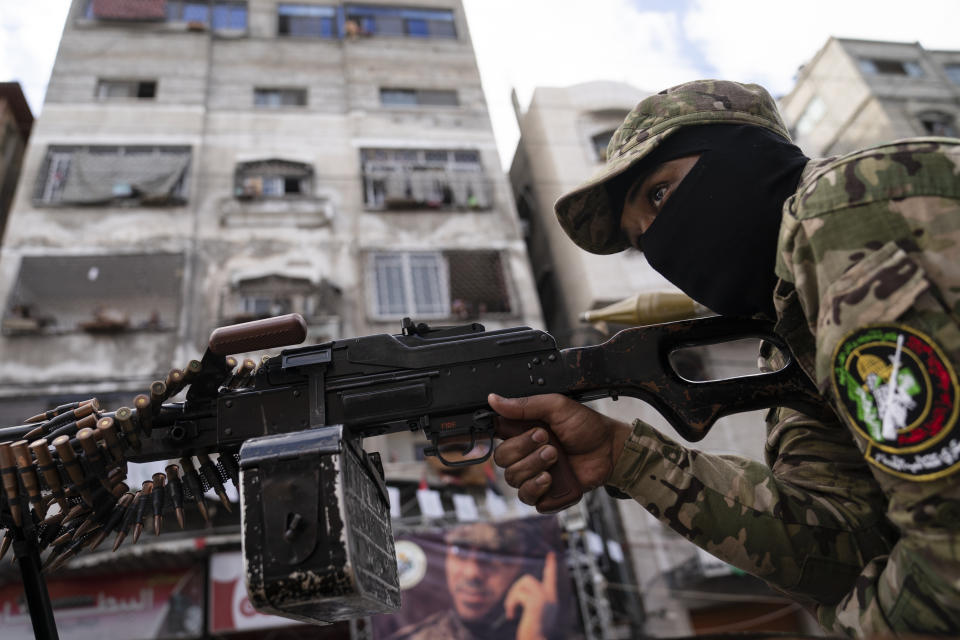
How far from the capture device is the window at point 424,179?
51.6ft

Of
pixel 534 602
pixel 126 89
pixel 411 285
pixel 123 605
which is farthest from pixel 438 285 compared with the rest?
pixel 126 89

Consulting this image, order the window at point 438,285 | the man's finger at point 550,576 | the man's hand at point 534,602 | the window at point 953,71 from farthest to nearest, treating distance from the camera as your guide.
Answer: the window at point 953,71, the window at point 438,285, the man's finger at point 550,576, the man's hand at point 534,602

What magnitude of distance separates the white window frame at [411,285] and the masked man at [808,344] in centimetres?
1195

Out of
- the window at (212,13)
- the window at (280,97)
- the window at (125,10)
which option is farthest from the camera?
the window at (212,13)

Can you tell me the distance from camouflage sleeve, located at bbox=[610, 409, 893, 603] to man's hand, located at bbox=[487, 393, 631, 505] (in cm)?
6

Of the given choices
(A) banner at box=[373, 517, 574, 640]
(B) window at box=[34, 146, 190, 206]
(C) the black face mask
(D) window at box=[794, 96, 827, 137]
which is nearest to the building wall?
(B) window at box=[34, 146, 190, 206]

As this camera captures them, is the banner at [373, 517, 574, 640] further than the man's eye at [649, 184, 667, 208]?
Yes

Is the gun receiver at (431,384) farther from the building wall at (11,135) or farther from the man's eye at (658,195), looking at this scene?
the building wall at (11,135)

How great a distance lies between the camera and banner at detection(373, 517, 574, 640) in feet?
31.2

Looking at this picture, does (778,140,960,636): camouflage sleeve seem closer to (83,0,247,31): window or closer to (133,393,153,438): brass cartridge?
(133,393,153,438): brass cartridge

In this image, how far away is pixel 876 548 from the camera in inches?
75.9

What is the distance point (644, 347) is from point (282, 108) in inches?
648

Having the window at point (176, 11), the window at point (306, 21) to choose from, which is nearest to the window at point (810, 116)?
the window at point (306, 21)

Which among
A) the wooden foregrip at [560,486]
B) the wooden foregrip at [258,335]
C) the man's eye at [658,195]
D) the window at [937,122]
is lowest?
the wooden foregrip at [560,486]
